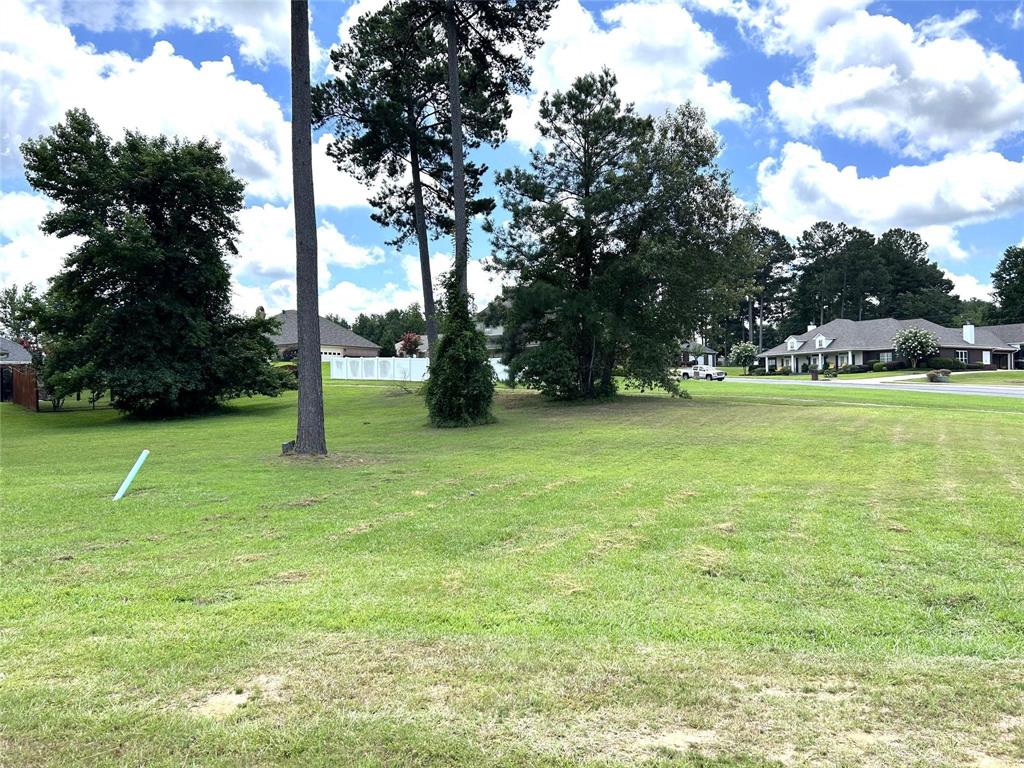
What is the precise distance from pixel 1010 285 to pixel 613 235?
76202 mm

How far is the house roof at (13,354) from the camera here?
36.2 metres

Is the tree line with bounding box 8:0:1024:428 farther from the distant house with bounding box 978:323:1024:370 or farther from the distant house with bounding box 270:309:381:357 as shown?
the distant house with bounding box 978:323:1024:370

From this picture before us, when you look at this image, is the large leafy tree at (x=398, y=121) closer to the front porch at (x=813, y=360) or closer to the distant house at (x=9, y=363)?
the distant house at (x=9, y=363)

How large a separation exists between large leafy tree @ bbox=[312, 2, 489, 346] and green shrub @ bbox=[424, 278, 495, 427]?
256 inches

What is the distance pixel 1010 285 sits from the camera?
236 ft

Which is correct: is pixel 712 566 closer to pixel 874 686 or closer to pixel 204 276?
pixel 874 686

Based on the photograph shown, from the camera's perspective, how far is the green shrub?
52.7 feet

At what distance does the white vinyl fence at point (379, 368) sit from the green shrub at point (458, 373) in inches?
Result: 904

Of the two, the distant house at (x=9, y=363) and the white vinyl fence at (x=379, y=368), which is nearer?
the distant house at (x=9, y=363)

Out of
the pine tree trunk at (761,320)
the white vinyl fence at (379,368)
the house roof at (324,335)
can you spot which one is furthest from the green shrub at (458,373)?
the pine tree trunk at (761,320)

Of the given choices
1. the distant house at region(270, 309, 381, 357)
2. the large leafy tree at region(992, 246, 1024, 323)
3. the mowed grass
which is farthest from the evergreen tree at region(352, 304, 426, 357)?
the large leafy tree at region(992, 246, 1024, 323)

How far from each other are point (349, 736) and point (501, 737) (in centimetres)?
60

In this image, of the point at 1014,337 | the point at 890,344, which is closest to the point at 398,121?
the point at 890,344

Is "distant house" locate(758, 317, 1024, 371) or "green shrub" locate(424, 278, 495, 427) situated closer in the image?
"green shrub" locate(424, 278, 495, 427)
